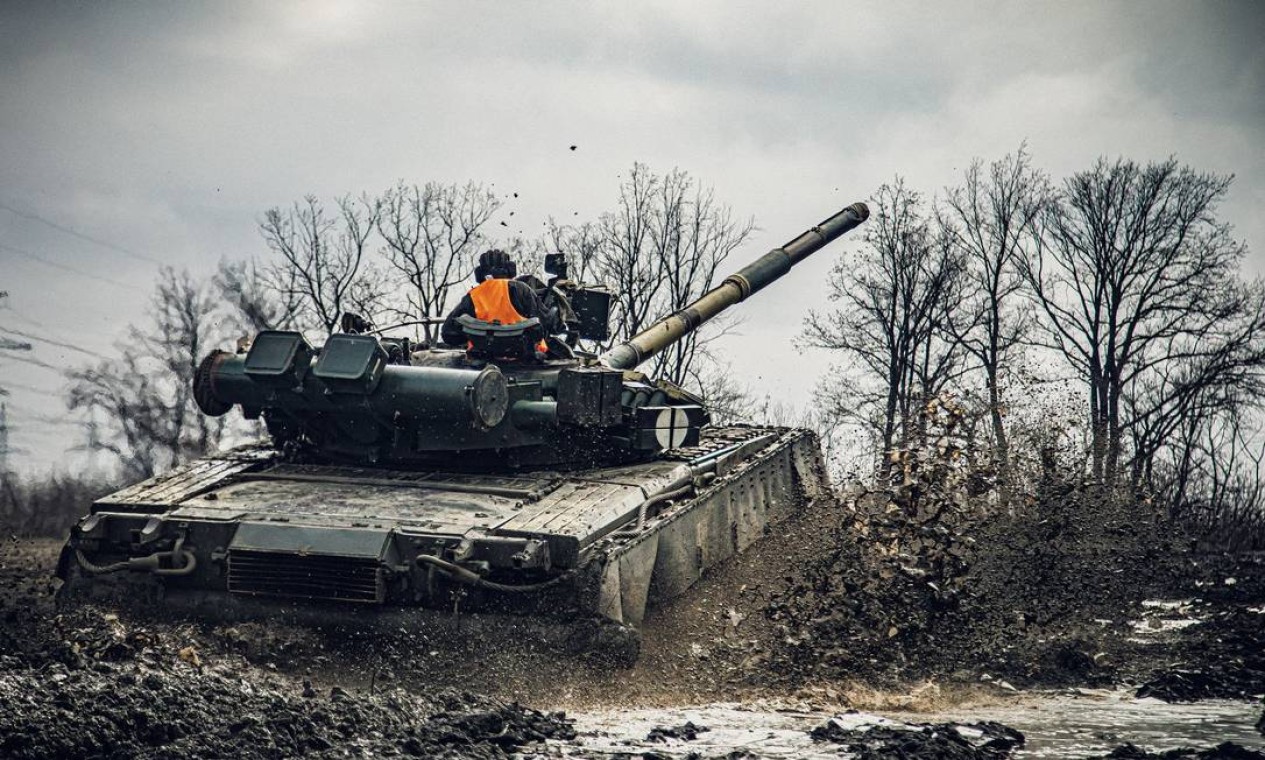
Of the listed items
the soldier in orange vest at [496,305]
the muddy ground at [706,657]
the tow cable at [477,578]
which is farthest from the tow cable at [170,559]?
the soldier in orange vest at [496,305]

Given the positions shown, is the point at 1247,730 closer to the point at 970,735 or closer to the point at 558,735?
the point at 970,735

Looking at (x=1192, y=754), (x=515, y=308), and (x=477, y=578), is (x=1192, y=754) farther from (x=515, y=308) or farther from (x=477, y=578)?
(x=515, y=308)

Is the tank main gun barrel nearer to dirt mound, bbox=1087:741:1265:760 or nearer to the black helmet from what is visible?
the black helmet

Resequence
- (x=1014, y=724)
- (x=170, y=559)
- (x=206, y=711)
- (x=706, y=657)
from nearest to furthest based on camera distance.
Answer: (x=206, y=711), (x=1014, y=724), (x=170, y=559), (x=706, y=657)

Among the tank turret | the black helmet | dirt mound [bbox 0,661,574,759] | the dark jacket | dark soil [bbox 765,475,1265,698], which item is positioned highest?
the black helmet

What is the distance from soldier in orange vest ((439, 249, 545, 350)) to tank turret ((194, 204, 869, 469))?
184 millimetres

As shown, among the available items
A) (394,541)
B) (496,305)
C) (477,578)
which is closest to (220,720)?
(477,578)

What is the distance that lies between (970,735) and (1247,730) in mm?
1749

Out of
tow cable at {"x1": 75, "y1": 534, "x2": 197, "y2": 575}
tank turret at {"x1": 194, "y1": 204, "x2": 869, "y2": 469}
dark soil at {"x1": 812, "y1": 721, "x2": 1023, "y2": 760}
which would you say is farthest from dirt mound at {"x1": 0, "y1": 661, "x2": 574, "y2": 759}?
tank turret at {"x1": 194, "y1": 204, "x2": 869, "y2": 469}

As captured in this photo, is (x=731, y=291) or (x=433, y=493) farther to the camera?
(x=731, y=291)

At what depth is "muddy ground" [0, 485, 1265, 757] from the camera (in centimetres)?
855

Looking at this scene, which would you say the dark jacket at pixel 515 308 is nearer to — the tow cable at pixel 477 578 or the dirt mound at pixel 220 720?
the tow cable at pixel 477 578

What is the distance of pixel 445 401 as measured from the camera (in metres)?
12.0

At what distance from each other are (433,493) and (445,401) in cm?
71
